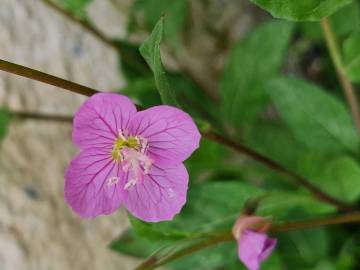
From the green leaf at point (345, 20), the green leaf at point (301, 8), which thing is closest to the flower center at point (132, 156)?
the green leaf at point (301, 8)

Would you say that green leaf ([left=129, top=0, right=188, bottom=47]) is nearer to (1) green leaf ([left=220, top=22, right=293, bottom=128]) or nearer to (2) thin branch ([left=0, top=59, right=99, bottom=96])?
(1) green leaf ([left=220, top=22, right=293, bottom=128])

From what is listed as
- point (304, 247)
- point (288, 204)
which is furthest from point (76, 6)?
point (304, 247)

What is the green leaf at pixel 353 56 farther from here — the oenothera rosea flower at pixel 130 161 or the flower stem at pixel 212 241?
the oenothera rosea flower at pixel 130 161

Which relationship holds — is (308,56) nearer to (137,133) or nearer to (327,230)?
(327,230)

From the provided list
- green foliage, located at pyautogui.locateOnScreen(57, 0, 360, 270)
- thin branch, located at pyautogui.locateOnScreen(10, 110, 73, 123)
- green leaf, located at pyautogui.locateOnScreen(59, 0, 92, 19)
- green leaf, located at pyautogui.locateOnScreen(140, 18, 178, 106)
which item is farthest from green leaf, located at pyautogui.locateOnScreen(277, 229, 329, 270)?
green leaf, located at pyautogui.locateOnScreen(140, 18, 178, 106)

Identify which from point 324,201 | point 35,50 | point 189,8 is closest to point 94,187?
point 324,201

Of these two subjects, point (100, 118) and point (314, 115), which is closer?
point (100, 118)

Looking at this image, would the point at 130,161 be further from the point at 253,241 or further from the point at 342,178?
the point at 342,178
